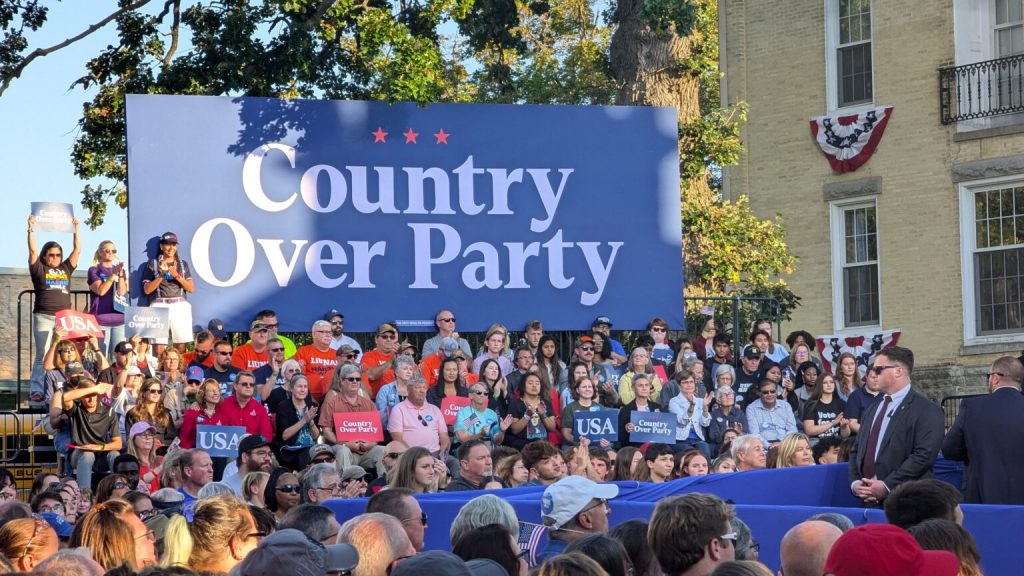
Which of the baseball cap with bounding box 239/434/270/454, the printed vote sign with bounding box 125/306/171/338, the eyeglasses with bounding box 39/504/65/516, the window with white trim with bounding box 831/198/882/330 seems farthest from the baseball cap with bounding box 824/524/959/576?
the window with white trim with bounding box 831/198/882/330

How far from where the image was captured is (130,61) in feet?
68.6

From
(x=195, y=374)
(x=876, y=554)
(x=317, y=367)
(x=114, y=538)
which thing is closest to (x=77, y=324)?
(x=195, y=374)

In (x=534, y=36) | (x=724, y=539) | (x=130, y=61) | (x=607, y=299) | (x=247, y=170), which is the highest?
(x=534, y=36)

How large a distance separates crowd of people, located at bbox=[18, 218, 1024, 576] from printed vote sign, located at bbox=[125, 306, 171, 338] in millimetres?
234

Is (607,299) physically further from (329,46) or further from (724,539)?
(724,539)

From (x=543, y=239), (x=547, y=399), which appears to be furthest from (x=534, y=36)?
(x=547, y=399)

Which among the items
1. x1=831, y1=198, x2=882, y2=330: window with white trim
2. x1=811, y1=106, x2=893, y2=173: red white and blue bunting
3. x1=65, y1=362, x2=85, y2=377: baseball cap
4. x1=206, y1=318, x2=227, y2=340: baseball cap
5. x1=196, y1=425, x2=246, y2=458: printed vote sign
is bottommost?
x1=196, y1=425, x2=246, y2=458: printed vote sign

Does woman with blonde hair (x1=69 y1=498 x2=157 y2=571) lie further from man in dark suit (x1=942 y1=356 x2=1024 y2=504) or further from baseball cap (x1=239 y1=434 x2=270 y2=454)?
man in dark suit (x1=942 y1=356 x2=1024 y2=504)

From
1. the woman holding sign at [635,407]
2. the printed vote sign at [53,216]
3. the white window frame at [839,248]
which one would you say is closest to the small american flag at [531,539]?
the woman holding sign at [635,407]

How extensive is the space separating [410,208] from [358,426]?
4.60m

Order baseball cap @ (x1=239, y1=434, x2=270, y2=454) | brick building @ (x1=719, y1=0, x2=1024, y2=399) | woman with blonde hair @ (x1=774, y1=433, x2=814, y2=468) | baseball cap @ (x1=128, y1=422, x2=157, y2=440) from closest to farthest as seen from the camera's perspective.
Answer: baseball cap @ (x1=239, y1=434, x2=270, y2=454)
woman with blonde hair @ (x1=774, y1=433, x2=814, y2=468)
baseball cap @ (x1=128, y1=422, x2=157, y2=440)
brick building @ (x1=719, y1=0, x2=1024, y2=399)

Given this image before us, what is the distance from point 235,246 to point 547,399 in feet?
14.2

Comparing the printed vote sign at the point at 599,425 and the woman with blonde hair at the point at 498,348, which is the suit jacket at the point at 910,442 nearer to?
the printed vote sign at the point at 599,425

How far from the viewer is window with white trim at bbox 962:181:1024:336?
80.1ft
